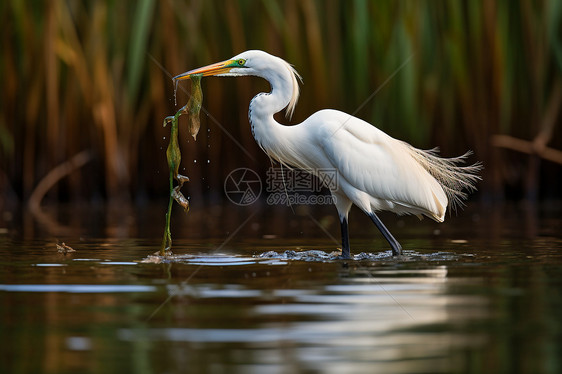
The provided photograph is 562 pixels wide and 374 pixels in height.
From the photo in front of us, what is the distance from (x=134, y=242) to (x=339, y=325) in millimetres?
4609

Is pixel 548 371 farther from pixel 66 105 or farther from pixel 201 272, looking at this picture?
pixel 66 105

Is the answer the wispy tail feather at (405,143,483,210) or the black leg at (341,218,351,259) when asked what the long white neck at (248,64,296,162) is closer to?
the black leg at (341,218,351,259)

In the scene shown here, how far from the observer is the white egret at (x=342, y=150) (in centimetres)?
777

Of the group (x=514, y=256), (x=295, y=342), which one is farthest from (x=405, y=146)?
(x=295, y=342)

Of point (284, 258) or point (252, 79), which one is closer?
point (284, 258)

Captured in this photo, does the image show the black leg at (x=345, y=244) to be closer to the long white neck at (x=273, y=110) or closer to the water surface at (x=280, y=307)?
the water surface at (x=280, y=307)

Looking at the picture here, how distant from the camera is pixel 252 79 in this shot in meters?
12.3

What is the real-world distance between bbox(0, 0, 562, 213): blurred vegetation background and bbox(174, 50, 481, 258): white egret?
3.80m

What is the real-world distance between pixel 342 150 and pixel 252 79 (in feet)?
15.8

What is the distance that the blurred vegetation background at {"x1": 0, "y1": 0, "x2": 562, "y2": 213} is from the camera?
38.7 feet

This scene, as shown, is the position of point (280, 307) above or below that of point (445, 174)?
below

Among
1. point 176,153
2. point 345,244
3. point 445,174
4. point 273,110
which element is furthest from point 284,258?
point 445,174

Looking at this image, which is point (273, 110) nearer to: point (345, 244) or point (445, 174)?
point (345, 244)

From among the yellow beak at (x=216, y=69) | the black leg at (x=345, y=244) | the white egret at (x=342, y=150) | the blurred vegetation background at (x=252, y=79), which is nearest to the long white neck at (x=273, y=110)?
the white egret at (x=342, y=150)
